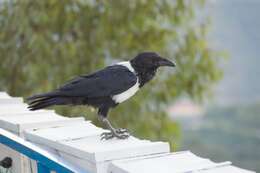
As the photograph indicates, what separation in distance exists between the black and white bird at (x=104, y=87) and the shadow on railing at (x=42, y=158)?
0.48 m

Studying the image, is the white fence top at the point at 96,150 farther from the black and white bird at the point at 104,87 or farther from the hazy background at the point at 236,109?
the hazy background at the point at 236,109

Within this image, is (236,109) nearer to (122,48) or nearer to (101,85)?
(122,48)

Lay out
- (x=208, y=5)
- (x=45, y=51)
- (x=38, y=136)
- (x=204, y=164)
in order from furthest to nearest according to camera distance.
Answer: (x=208, y=5)
(x=45, y=51)
(x=38, y=136)
(x=204, y=164)

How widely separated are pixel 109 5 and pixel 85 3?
0.23m

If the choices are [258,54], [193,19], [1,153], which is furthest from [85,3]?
[258,54]

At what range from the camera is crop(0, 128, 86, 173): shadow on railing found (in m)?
1.81

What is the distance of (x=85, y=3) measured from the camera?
5945mm

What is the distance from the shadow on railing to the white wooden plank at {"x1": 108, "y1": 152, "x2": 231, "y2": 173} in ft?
0.45

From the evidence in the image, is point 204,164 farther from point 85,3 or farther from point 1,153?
point 85,3

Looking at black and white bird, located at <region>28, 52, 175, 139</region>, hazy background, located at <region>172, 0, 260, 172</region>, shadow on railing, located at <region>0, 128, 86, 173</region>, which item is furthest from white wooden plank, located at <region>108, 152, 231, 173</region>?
hazy background, located at <region>172, 0, 260, 172</region>

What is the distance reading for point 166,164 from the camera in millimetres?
1731

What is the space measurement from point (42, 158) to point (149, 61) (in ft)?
3.10

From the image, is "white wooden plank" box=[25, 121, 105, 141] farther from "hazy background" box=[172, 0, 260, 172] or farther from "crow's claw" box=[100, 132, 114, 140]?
"hazy background" box=[172, 0, 260, 172]

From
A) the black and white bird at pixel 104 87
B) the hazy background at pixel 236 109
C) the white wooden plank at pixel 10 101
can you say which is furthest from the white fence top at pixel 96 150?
the hazy background at pixel 236 109
